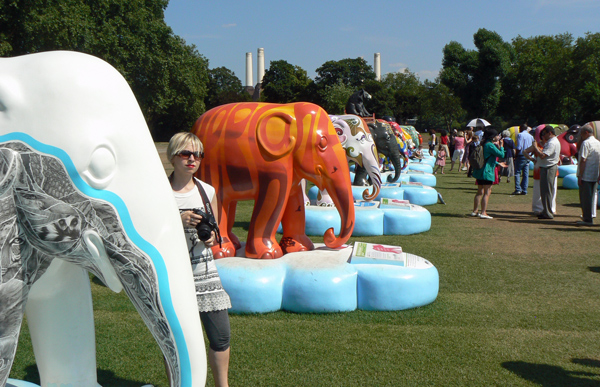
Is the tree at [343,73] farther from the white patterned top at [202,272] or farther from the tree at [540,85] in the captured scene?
the white patterned top at [202,272]

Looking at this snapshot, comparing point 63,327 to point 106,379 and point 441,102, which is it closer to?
point 106,379

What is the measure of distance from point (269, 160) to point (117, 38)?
19991mm

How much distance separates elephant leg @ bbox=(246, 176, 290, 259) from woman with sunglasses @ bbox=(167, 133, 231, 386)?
7.53 feet

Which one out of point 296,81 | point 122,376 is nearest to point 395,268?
point 122,376

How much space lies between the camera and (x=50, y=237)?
1.67 m

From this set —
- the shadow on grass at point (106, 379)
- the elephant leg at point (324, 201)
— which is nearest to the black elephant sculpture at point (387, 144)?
the elephant leg at point (324, 201)

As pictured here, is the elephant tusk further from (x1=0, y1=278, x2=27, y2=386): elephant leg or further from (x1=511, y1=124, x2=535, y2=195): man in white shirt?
(x1=511, y1=124, x2=535, y2=195): man in white shirt

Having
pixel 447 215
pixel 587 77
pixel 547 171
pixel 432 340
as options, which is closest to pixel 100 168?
pixel 432 340

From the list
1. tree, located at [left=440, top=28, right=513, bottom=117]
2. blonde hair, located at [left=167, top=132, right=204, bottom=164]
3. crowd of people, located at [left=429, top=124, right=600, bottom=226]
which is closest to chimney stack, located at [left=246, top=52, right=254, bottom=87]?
tree, located at [left=440, top=28, right=513, bottom=117]

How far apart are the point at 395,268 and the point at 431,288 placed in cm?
39

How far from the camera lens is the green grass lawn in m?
3.49

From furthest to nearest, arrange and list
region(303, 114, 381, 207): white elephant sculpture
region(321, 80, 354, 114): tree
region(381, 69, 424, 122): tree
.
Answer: region(381, 69, 424, 122): tree
region(321, 80, 354, 114): tree
region(303, 114, 381, 207): white elephant sculpture

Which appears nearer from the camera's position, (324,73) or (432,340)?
(432,340)

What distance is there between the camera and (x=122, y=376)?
346cm
